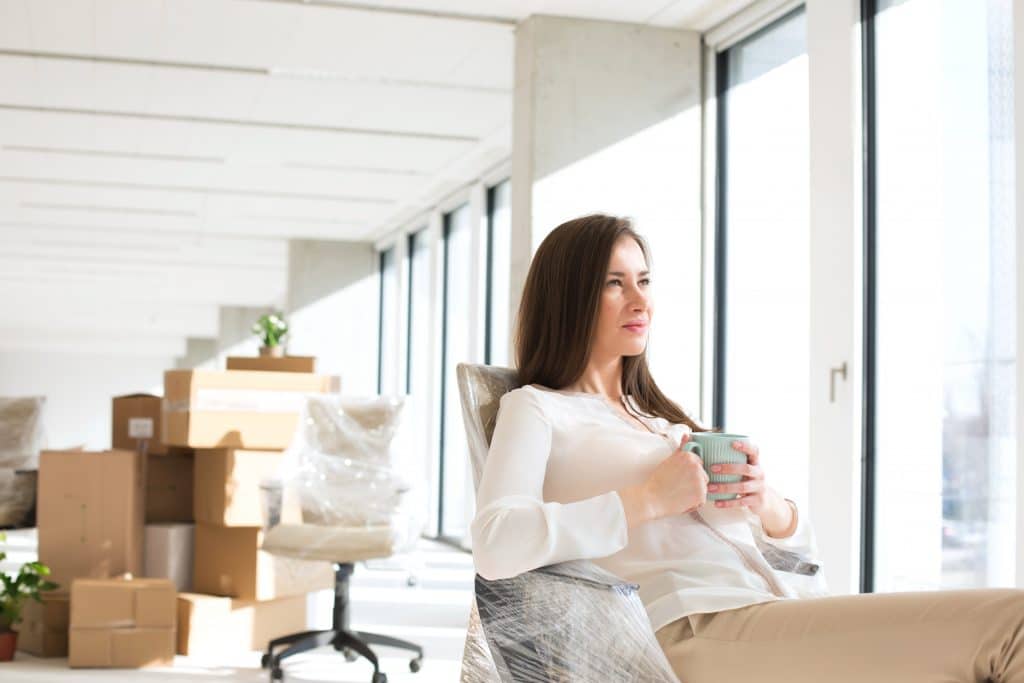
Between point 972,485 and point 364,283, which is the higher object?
point 364,283

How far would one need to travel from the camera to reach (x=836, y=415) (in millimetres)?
3826

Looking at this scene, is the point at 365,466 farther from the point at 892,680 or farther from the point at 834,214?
the point at 892,680

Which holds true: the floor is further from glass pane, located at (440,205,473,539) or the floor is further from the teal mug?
the teal mug

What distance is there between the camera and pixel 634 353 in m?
1.91

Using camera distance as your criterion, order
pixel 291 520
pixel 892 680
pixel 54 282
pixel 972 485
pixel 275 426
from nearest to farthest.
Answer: pixel 892 680
pixel 972 485
pixel 291 520
pixel 275 426
pixel 54 282

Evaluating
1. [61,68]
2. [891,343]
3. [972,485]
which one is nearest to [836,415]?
[891,343]

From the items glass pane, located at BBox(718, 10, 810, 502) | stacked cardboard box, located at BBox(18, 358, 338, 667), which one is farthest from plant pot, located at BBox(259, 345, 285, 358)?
glass pane, located at BBox(718, 10, 810, 502)

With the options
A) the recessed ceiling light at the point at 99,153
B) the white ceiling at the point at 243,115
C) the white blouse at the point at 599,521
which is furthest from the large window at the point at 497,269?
the white blouse at the point at 599,521

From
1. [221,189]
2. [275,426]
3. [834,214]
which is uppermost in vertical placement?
[221,189]

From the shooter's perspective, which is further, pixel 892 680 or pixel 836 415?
pixel 836 415

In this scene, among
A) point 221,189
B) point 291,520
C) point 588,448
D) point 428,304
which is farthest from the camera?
point 428,304

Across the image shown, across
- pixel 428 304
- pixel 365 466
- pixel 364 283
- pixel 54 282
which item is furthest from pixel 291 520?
pixel 54 282

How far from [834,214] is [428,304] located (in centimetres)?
555

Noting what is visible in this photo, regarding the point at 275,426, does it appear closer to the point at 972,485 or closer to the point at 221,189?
the point at 972,485
